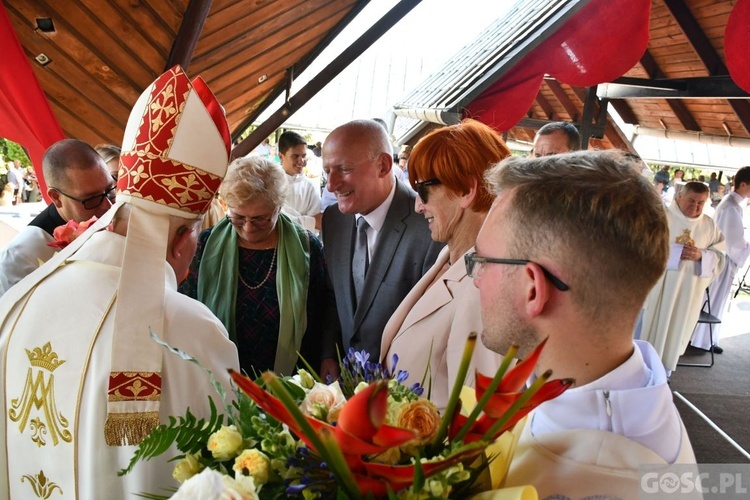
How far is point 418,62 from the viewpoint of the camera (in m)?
17.0

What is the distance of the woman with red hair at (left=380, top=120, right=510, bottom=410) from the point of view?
170 centimetres

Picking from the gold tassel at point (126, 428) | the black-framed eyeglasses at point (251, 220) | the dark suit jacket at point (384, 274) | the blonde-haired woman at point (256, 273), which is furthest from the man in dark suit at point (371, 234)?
the gold tassel at point (126, 428)

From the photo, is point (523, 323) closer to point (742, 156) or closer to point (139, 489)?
point (139, 489)

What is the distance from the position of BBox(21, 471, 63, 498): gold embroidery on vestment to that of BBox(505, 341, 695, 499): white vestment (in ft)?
3.75

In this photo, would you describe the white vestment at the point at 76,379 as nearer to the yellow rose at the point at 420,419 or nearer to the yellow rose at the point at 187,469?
the yellow rose at the point at 187,469

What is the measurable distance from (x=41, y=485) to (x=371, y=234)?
167cm

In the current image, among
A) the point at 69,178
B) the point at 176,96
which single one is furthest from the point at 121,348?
the point at 69,178

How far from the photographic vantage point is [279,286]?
7.93 feet

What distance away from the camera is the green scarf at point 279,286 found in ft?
7.77

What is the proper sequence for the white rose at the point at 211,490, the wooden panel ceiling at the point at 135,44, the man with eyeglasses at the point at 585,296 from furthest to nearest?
the wooden panel ceiling at the point at 135,44
the man with eyeglasses at the point at 585,296
the white rose at the point at 211,490

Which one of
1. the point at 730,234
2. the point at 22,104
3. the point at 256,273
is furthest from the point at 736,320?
the point at 22,104

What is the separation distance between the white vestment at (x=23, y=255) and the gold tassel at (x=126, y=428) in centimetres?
154

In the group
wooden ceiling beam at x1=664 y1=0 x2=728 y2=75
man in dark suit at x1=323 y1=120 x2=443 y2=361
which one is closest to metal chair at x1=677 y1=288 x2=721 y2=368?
wooden ceiling beam at x1=664 y1=0 x2=728 y2=75

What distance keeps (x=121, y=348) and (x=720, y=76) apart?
7.74m
